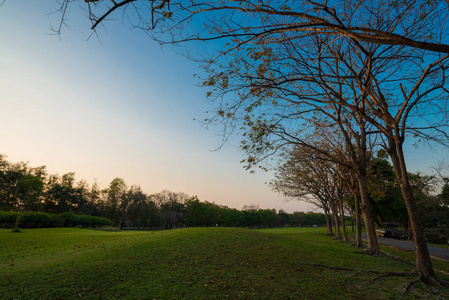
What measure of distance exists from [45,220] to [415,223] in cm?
5068

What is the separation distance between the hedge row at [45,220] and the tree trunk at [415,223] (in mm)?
43409

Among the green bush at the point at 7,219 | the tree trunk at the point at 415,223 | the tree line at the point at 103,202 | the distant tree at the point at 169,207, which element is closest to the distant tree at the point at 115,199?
the tree line at the point at 103,202

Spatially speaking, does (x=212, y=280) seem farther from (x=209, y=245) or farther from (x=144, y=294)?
(x=209, y=245)

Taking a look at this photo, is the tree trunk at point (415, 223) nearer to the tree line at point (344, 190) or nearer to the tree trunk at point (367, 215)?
the tree trunk at point (367, 215)

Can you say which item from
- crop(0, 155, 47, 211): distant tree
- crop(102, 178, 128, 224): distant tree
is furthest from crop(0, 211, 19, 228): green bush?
crop(102, 178, 128, 224): distant tree

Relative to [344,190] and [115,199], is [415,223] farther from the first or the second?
[115,199]

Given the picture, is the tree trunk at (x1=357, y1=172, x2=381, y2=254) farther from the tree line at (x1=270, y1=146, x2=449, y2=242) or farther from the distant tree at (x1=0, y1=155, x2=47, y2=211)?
the distant tree at (x1=0, y1=155, x2=47, y2=211)

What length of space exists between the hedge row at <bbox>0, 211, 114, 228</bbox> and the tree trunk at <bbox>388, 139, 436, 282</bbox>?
43409mm

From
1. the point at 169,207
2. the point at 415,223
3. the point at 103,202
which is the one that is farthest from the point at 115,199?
the point at 415,223

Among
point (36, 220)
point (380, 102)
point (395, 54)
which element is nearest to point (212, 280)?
point (380, 102)

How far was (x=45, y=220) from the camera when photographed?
→ 39406mm

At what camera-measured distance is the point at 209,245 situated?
13781 mm

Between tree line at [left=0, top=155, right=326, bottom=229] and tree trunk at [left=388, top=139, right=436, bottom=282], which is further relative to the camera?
tree line at [left=0, top=155, right=326, bottom=229]

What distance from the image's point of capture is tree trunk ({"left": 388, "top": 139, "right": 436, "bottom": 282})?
8.54m
